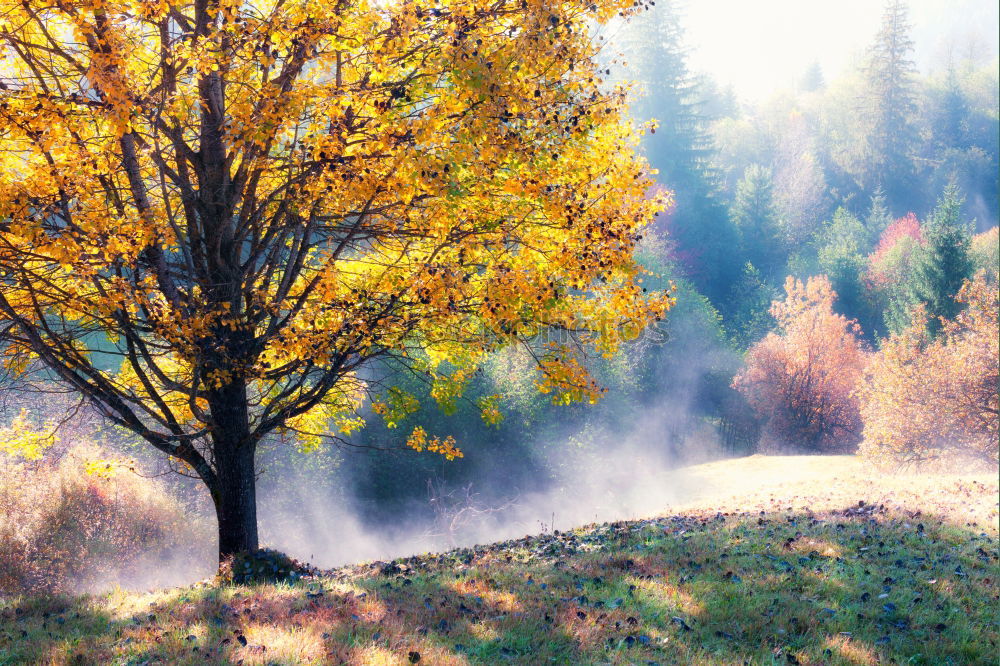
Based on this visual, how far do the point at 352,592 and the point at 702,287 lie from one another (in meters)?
56.2

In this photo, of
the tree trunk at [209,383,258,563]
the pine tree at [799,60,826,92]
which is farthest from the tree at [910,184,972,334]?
the pine tree at [799,60,826,92]

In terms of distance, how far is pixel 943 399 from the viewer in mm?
28250

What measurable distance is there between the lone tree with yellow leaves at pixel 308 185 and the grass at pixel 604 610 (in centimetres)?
196

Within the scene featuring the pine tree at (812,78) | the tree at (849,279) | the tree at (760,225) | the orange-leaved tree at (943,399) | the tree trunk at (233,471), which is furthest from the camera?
the pine tree at (812,78)

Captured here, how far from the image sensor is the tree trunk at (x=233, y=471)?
28.8 ft

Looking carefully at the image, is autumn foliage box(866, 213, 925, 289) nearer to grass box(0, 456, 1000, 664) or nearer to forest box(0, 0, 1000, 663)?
forest box(0, 0, 1000, 663)

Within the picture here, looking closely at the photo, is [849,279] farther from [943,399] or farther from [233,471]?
[233,471]

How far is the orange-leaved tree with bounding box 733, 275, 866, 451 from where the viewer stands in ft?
144

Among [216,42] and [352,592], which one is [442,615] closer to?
[352,592]

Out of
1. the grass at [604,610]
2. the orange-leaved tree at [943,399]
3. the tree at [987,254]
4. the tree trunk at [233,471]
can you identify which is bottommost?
the grass at [604,610]

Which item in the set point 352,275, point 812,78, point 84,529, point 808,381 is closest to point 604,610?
point 352,275

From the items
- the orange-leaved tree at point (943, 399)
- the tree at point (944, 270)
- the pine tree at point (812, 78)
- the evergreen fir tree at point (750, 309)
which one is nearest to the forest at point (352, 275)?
the orange-leaved tree at point (943, 399)

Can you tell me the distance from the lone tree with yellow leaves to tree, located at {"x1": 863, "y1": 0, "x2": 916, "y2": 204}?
7160 centimetres

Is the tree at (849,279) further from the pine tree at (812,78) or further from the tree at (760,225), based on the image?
the pine tree at (812,78)
